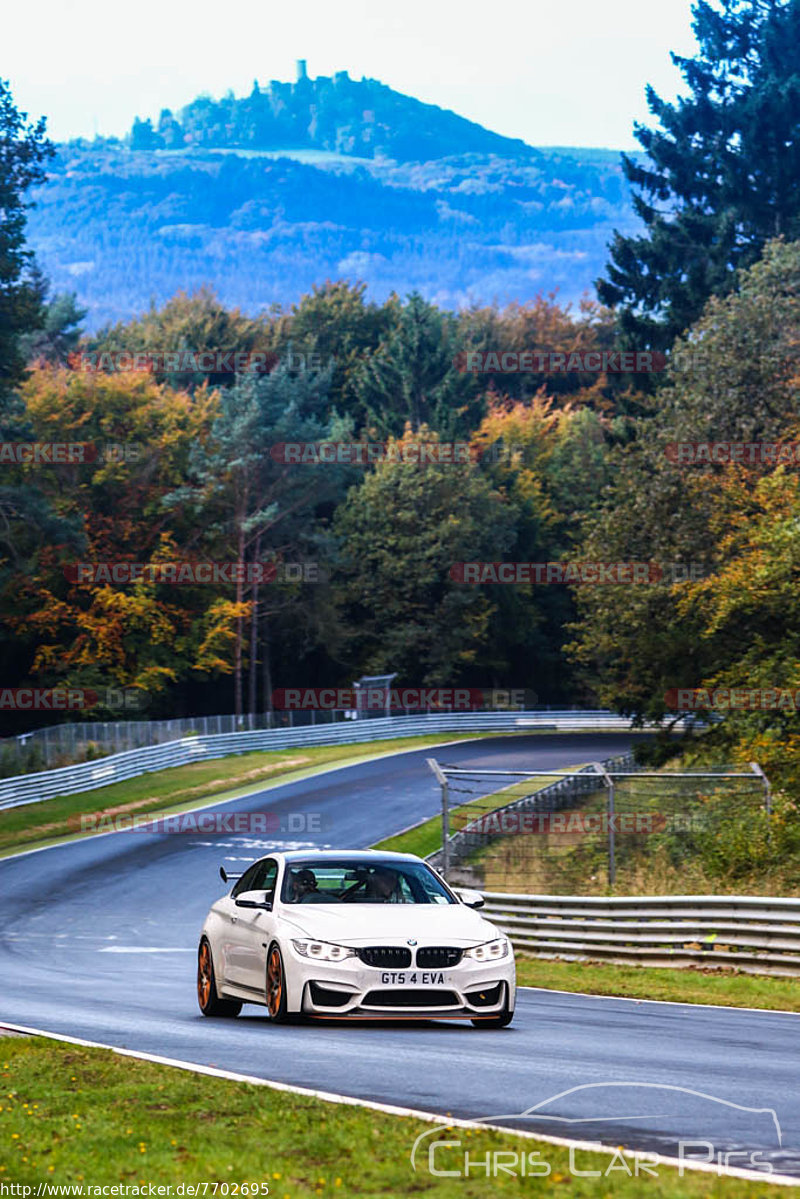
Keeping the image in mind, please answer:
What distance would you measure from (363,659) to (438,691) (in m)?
4.51

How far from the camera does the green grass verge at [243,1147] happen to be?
6.70 m

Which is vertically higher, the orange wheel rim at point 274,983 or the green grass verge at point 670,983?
the orange wheel rim at point 274,983

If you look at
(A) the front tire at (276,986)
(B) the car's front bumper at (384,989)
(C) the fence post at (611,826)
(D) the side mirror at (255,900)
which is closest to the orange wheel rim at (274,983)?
(A) the front tire at (276,986)

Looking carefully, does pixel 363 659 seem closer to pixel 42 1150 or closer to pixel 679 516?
pixel 679 516

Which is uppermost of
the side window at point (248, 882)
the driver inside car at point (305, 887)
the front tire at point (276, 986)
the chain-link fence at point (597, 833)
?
the driver inside car at point (305, 887)

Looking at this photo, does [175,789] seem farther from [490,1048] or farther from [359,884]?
[490,1048]

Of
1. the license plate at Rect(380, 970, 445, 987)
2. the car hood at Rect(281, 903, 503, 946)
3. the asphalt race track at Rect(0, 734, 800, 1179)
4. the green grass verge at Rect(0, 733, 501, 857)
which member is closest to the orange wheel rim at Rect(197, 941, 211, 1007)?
the asphalt race track at Rect(0, 734, 800, 1179)

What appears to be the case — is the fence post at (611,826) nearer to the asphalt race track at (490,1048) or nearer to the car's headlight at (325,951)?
the asphalt race track at (490,1048)

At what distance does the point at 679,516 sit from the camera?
44312mm

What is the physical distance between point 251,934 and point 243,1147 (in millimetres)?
5436

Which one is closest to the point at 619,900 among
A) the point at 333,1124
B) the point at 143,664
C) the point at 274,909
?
the point at 274,909

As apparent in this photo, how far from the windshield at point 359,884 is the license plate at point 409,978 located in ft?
3.47

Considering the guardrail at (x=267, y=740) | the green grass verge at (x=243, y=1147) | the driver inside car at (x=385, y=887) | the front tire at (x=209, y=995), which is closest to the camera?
the green grass verge at (x=243, y=1147)

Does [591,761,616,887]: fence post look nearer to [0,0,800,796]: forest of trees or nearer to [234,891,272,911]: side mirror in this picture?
[234,891,272,911]: side mirror
